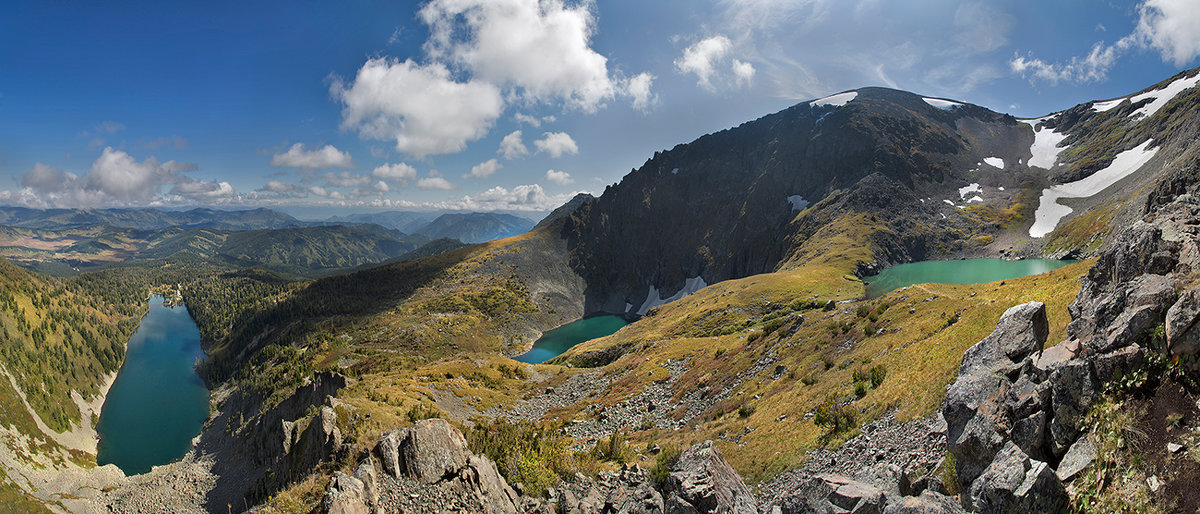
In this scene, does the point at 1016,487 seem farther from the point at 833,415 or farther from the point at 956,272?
the point at 956,272

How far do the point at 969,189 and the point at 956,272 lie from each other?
9868 cm

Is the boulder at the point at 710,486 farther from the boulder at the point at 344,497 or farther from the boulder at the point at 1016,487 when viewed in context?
the boulder at the point at 344,497

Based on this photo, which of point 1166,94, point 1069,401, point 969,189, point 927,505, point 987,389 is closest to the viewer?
point 1069,401

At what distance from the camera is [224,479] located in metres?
52.9

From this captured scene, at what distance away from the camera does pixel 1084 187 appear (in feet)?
536

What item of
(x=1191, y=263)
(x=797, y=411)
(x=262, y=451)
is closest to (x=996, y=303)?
(x=797, y=411)

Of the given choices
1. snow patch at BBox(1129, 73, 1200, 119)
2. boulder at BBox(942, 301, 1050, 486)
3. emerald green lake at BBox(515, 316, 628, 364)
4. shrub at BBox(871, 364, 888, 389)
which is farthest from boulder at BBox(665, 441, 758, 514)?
Result: snow patch at BBox(1129, 73, 1200, 119)

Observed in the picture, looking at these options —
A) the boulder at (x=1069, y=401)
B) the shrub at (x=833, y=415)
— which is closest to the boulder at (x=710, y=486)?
the shrub at (x=833, y=415)

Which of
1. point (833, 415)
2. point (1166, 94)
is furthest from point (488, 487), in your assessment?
point (1166, 94)

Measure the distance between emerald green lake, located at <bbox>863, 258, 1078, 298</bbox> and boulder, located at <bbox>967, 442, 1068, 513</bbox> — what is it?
9368 centimetres

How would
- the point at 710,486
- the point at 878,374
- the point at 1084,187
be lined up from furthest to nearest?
the point at 1084,187 < the point at 878,374 < the point at 710,486

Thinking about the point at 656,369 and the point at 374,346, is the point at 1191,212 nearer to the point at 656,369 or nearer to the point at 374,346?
the point at 656,369

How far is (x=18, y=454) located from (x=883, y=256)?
211733mm

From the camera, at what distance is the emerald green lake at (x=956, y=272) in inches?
4161
